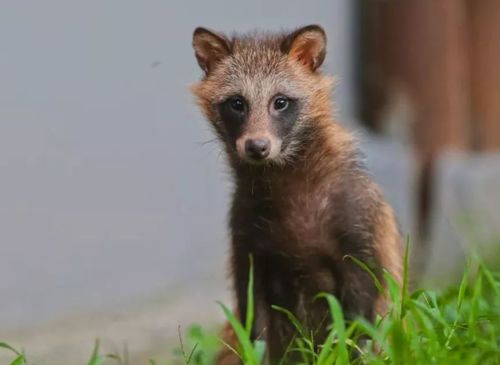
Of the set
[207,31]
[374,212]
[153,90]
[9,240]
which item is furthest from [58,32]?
[374,212]

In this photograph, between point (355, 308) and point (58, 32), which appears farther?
point (58, 32)

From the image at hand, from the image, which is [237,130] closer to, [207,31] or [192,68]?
[207,31]

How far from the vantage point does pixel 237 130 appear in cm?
584

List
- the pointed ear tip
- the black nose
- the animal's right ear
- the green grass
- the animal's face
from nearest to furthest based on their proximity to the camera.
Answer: the green grass, the black nose, the animal's face, the pointed ear tip, the animal's right ear

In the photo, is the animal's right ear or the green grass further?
the animal's right ear

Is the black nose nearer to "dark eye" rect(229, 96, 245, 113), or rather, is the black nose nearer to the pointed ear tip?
"dark eye" rect(229, 96, 245, 113)

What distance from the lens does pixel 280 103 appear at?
5902 millimetres

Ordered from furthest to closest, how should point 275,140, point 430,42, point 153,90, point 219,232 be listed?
point 430,42
point 219,232
point 153,90
point 275,140

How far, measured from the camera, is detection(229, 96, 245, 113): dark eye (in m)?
5.87

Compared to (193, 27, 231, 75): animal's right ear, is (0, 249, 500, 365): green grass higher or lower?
lower

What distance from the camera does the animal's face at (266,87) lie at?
5812mm

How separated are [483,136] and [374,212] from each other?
497cm

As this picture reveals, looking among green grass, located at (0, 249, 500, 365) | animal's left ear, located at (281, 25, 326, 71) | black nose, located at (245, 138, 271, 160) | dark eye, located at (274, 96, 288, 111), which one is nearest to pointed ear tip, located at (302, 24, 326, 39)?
animal's left ear, located at (281, 25, 326, 71)

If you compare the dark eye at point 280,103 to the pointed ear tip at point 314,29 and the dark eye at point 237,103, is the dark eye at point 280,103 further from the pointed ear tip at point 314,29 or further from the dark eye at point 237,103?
the pointed ear tip at point 314,29
